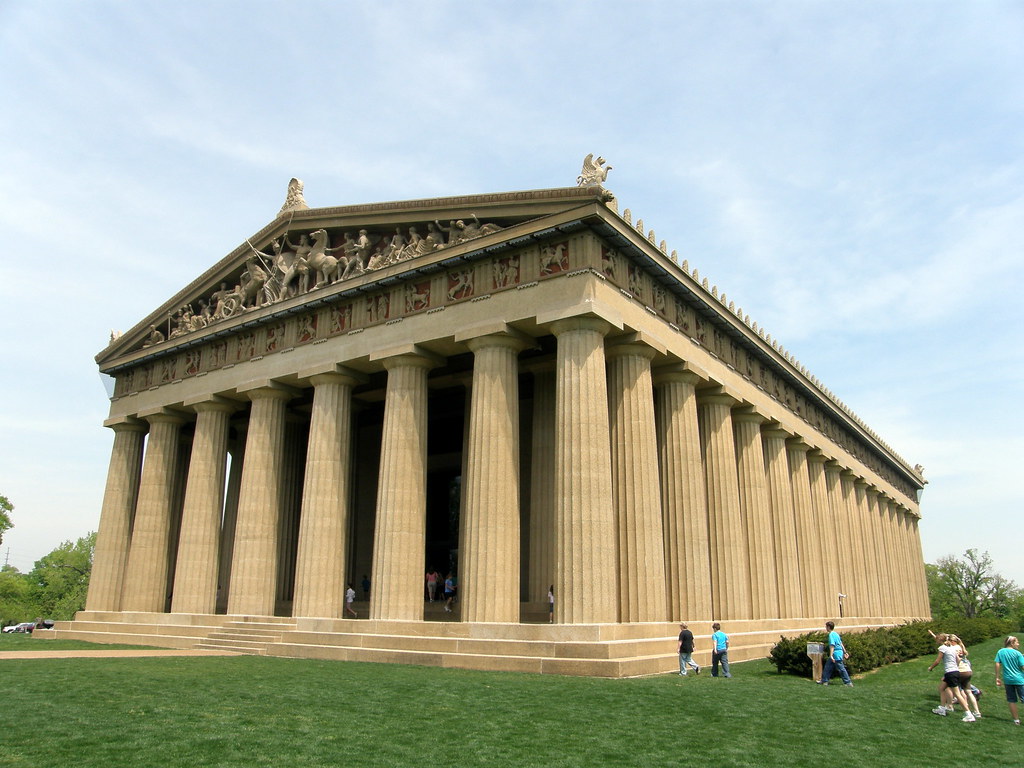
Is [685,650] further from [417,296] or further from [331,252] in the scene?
[331,252]

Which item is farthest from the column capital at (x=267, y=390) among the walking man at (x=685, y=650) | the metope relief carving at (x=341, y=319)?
the walking man at (x=685, y=650)

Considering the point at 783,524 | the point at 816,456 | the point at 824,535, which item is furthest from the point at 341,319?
the point at 824,535

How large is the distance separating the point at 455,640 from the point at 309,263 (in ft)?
59.2

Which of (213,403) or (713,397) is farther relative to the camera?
(213,403)

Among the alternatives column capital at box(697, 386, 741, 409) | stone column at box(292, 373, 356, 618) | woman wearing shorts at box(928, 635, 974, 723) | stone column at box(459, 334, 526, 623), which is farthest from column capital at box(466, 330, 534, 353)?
woman wearing shorts at box(928, 635, 974, 723)

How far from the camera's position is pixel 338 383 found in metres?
33.0

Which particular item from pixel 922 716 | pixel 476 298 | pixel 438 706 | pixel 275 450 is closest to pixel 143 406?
pixel 275 450

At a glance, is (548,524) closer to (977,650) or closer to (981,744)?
(981,744)

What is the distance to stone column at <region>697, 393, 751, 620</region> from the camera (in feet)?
106

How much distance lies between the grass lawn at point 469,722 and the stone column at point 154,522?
18.3 metres

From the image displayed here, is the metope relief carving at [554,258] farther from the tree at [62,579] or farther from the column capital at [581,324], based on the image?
the tree at [62,579]

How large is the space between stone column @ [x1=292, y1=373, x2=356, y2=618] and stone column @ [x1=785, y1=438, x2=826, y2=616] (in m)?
23.5

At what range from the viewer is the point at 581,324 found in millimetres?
25953

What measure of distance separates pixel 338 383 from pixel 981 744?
25.2 m
